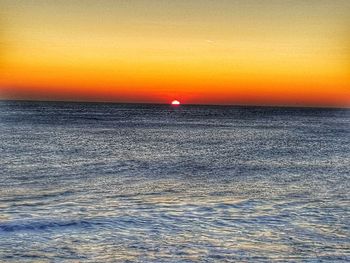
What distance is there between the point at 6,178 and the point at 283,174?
13.5 meters

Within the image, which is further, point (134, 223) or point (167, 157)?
point (167, 157)

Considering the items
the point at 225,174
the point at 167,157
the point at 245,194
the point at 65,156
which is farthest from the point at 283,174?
the point at 65,156

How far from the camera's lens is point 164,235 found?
16.6 metres

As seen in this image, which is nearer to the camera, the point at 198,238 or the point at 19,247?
the point at 19,247

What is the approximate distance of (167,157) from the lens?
4091 cm

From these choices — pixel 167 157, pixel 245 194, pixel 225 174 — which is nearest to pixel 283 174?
pixel 225 174

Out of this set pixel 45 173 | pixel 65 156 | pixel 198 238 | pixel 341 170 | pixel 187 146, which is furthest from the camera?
pixel 187 146

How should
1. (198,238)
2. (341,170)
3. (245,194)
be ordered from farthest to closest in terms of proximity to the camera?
1. (341,170)
2. (245,194)
3. (198,238)

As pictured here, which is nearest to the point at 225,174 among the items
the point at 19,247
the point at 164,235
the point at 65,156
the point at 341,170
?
the point at 341,170

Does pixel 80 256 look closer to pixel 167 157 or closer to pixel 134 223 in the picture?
pixel 134 223

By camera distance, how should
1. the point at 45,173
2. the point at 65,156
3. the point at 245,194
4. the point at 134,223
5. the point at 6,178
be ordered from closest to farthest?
the point at 134,223, the point at 245,194, the point at 6,178, the point at 45,173, the point at 65,156

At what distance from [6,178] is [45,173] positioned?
113 inches

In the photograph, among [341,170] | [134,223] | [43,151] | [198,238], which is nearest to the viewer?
[198,238]

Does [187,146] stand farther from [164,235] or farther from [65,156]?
[164,235]
